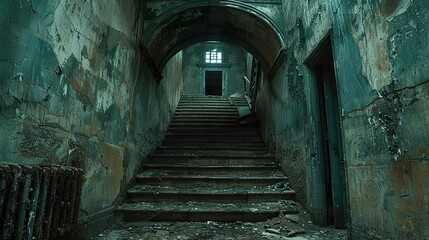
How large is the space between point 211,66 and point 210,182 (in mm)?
12276

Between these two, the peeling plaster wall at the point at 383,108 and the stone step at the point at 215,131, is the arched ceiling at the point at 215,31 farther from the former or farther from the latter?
the stone step at the point at 215,131

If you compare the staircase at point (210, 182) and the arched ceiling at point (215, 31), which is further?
the arched ceiling at point (215, 31)

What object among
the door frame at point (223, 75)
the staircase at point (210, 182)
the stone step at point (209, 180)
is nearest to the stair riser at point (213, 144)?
the staircase at point (210, 182)

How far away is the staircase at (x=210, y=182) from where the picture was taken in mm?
3385

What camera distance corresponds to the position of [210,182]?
13.9 feet

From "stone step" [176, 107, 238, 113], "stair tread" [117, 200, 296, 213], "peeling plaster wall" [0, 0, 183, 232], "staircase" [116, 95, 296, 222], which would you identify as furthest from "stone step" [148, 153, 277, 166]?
"stone step" [176, 107, 238, 113]

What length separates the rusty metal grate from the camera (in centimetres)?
139

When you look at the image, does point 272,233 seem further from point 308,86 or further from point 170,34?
point 170,34

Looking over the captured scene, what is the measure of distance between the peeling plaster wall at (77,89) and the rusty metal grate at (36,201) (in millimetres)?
204

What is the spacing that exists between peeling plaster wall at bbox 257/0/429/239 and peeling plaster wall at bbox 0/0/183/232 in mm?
2588

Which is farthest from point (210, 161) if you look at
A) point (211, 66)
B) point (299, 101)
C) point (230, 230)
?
point (211, 66)

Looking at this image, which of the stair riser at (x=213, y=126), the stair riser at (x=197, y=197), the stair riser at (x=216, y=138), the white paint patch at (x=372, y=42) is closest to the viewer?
the white paint patch at (x=372, y=42)

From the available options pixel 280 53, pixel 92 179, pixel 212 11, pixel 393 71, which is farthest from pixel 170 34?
pixel 393 71

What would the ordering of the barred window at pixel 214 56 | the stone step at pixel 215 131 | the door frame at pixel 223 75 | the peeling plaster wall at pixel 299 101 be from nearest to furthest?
the peeling plaster wall at pixel 299 101, the stone step at pixel 215 131, the door frame at pixel 223 75, the barred window at pixel 214 56
